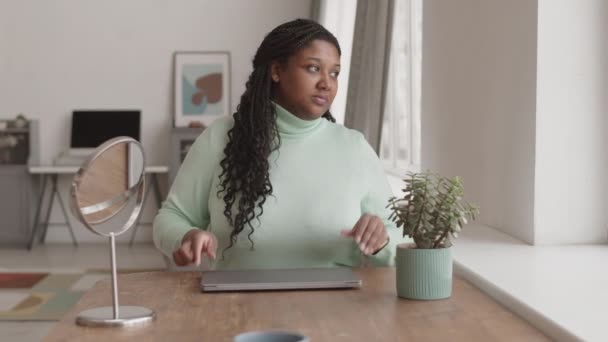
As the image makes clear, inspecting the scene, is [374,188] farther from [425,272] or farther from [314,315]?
[314,315]

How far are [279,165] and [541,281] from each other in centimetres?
70

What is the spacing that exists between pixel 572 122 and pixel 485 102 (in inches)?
14.1

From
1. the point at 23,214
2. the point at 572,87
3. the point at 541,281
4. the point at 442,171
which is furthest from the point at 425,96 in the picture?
the point at 23,214

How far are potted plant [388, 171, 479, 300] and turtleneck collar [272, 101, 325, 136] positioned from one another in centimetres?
59

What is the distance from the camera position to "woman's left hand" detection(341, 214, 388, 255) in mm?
1685

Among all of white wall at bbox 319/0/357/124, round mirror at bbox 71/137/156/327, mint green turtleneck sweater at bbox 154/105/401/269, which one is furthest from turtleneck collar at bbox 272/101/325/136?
white wall at bbox 319/0/357/124

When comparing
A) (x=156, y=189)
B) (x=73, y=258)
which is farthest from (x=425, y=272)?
(x=156, y=189)

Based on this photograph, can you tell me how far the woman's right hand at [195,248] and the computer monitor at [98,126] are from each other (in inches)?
240

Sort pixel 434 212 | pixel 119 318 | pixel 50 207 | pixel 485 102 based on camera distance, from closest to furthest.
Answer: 1. pixel 119 318
2. pixel 434 212
3. pixel 485 102
4. pixel 50 207

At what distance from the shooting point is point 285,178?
6.58 feet

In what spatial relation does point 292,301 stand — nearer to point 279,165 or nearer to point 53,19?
point 279,165

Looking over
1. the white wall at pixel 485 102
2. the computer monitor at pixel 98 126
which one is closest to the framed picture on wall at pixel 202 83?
the computer monitor at pixel 98 126

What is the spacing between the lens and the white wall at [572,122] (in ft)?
6.38

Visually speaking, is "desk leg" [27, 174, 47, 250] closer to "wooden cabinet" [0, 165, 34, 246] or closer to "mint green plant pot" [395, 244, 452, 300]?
"wooden cabinet" [0, 165, 34, 246]
